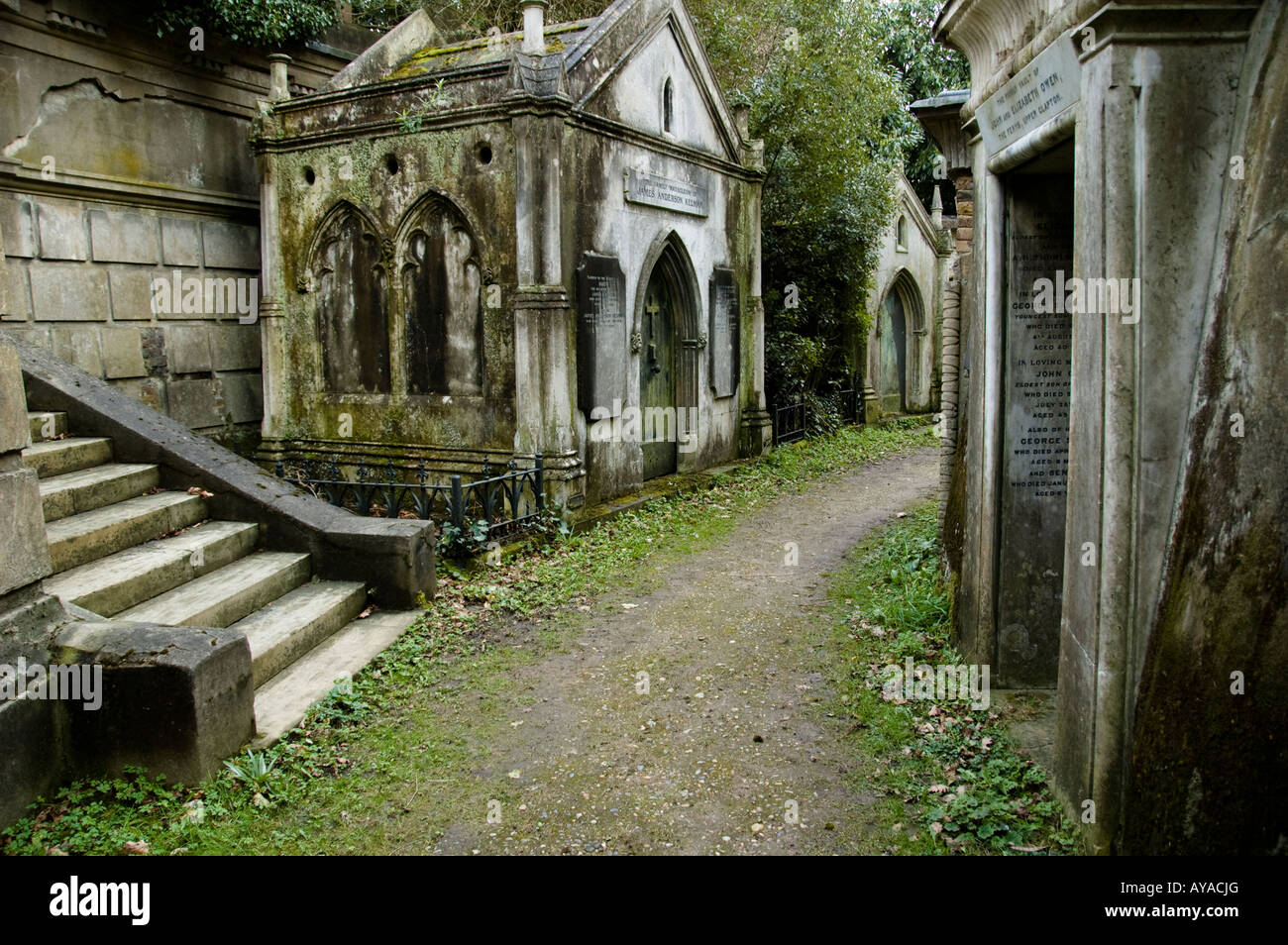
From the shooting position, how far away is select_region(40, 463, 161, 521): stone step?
6.14m

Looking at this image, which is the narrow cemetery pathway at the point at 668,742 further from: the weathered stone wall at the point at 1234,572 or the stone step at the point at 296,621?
the weathered stone wall at the point at 1234,572

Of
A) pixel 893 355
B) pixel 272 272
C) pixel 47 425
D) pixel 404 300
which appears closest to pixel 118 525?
pixel 47 425

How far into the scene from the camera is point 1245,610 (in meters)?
3.07

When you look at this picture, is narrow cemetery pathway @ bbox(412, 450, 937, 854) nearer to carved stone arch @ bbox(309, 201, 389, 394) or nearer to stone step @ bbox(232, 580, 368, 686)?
stone step @ bbox(232, 580, 368, 686)

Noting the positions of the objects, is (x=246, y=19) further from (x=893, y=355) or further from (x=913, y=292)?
(x=913, y=292)

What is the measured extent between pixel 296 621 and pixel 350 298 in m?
5.65

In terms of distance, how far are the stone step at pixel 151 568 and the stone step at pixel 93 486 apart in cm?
50

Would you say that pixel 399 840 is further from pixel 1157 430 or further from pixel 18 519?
pixel 1157 430

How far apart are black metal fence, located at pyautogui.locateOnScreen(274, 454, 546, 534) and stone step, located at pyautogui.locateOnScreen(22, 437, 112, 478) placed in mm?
2077

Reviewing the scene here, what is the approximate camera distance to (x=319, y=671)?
588 cm

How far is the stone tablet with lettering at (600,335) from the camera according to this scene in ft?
32.4

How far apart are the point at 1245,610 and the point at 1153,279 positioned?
1.25 meters

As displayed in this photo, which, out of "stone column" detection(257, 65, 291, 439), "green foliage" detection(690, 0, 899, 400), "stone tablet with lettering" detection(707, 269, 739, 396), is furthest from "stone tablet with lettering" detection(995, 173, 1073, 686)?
"green foliage" detection(690, 0, 899, 400)

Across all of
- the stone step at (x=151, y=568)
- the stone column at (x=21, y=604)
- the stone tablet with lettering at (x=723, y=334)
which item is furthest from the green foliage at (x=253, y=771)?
the stone tablet with lettering at (x=723, y=334)
